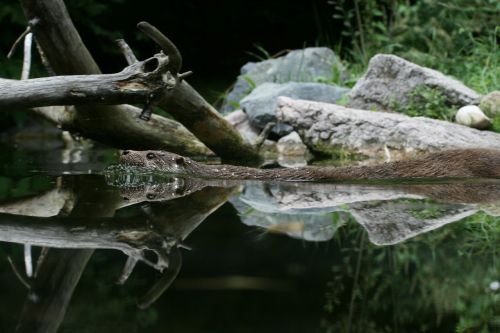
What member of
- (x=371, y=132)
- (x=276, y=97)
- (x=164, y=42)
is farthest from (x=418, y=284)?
(x=276, y=97)

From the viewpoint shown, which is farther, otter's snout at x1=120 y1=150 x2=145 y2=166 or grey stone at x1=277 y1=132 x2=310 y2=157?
grey stone at x1=277 y1=132 x2=310 y2=157

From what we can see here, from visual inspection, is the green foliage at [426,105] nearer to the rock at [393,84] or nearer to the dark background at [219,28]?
the rock at [393,84]

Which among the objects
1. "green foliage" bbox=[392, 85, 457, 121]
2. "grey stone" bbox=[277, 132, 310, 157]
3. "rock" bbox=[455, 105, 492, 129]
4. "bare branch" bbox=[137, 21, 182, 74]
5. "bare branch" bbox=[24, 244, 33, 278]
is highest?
"bare branch" bbox=[24, 244, 33, 278]

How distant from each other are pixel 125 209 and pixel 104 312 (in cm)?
169

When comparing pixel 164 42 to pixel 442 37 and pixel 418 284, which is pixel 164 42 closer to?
pixel 418 284

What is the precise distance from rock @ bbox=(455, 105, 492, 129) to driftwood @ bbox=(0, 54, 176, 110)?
300cm

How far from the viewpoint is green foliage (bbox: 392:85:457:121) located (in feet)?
22.5

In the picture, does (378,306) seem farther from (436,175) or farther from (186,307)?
(436,175)

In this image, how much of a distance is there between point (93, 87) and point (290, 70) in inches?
212

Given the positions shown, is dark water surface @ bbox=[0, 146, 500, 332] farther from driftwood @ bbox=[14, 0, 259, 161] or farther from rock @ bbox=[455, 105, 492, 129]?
rock @ bbox=[455, 105, 492, 129]

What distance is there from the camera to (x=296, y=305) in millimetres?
1834

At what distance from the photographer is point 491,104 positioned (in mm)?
6488

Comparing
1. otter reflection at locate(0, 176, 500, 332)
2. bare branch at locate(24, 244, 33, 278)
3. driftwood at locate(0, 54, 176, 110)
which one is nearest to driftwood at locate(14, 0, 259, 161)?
driftwood at locate(0, 54, 176, 110)

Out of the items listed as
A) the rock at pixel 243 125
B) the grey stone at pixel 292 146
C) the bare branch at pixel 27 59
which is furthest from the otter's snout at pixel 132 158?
the rock at pixel 243 125
